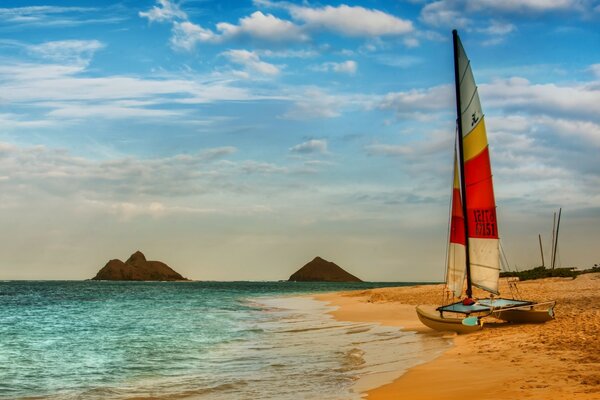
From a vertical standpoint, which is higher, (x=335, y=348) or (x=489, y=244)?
(x=489, y=244)

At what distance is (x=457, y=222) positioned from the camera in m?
24.8

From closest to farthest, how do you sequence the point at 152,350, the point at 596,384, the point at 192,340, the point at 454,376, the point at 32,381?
the point at 596,384 → the point at 454,376 → the point at 32,381 → the point at 152,350 → the point at 192,340

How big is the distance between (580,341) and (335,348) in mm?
8656

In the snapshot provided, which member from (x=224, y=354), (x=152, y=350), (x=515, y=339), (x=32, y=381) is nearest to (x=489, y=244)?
(x=515, y=339)

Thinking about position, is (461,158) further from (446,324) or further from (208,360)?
(208,360)

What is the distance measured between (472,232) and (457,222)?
1.05 m

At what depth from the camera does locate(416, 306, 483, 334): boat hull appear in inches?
857

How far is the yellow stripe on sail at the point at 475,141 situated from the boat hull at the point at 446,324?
6.50 meters

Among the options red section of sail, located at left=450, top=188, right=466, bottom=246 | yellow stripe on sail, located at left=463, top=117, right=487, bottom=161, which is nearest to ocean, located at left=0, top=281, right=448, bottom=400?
red section of sail, located at left=450, top=188, right=466, bottom=246

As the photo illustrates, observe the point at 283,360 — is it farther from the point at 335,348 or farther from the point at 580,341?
the point at 580,341

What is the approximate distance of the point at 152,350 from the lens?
24953 millimetres

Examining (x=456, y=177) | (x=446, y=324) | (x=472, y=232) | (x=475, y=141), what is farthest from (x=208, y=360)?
(x=475, y=141)

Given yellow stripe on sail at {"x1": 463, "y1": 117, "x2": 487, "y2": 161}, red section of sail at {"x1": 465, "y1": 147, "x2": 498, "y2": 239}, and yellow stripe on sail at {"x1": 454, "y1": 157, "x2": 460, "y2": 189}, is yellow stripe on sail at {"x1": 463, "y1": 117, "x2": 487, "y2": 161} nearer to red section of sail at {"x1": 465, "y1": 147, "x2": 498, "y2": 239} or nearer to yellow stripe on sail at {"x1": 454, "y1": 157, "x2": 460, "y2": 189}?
red section of sail at {"x1": 465, "y1": 147, "x2": 498, "y2": 239}

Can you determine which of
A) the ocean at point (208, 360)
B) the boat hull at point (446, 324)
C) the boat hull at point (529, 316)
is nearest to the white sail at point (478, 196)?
the boat hull at point (529, 316)
